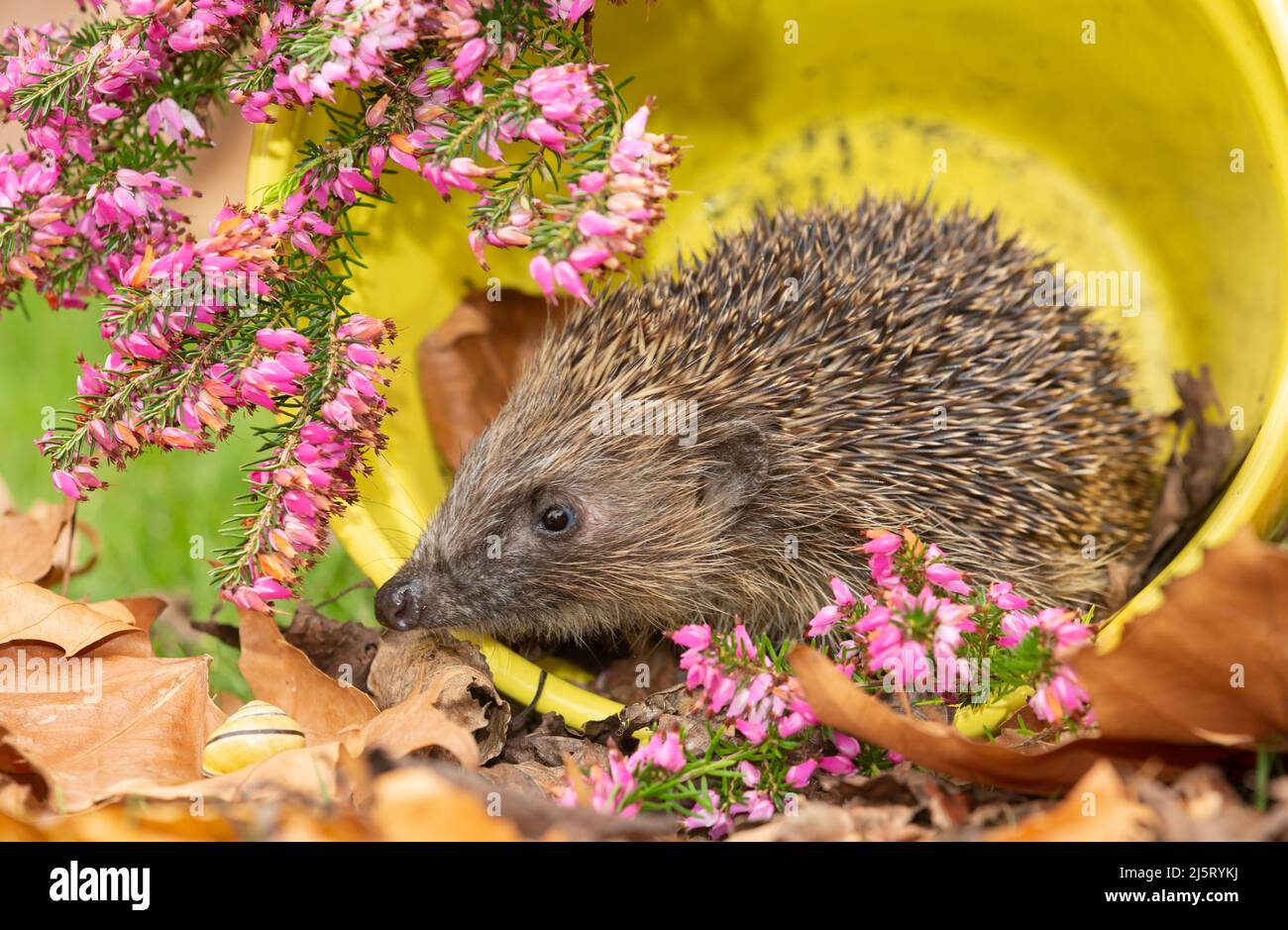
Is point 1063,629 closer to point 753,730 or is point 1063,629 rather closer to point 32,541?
point 753,730

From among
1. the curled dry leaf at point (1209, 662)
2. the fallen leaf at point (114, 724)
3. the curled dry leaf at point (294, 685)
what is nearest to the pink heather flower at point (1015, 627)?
the curled dry leaf at point (1209, 662)

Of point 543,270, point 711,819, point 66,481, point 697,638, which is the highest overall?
point 543,270

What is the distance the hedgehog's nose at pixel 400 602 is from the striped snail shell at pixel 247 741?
0.51 meters

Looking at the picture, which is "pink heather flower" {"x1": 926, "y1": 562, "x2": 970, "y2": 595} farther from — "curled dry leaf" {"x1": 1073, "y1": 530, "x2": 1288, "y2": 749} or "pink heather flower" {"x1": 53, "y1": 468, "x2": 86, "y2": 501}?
"pink heather flower" {"x1": 53, "y1": 468, "x2": 86, "y2": 501}

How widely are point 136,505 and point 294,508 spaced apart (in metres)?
1.94

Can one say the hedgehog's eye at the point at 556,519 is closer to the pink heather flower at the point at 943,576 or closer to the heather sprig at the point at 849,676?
the heather sprig at the point at 849,676

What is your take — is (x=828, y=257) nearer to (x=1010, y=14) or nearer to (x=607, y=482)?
(x=607, y=482)

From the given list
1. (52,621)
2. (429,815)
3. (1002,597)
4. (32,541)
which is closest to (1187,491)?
(1002,597)

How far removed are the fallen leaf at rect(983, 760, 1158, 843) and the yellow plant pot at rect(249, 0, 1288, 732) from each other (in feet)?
3.82

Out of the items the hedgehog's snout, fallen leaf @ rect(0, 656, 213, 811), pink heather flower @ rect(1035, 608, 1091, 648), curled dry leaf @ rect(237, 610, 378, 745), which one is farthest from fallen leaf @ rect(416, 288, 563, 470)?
pink heather flower @ rect(1035, 608, 1091, 648)

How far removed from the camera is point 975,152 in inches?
182

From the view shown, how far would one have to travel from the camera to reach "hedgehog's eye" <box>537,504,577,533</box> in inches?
133

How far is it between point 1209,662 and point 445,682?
1727 mm
